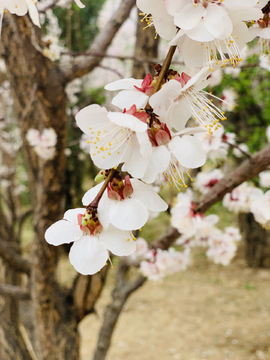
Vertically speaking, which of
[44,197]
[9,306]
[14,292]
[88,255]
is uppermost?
[88,255]

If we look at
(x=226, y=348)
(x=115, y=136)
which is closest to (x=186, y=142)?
(x=115, y=136)

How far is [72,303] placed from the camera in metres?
1.86

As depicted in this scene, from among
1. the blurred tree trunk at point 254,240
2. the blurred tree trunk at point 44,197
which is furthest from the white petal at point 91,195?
the blurred tree trunk at point 254,240

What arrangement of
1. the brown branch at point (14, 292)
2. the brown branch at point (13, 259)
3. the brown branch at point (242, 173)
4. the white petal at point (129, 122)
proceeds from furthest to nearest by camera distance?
the brown branch at point (13, 259)
the brown branch at point (14, 292)
the brown branch at point (242, 173)
the white petal at point (129, 122)

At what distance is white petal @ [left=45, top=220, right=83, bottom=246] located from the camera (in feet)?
1.26

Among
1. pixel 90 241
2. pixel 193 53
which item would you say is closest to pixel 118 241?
pixel 90 241

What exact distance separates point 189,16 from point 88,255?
30 cm

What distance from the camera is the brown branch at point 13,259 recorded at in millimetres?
1765

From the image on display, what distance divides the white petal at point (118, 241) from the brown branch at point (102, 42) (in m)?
1.25

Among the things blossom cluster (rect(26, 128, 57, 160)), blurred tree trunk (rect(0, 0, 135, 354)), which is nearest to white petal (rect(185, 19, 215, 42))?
blurred tree trunk (rect(0, 0, 135, 354))

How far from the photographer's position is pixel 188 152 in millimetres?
356

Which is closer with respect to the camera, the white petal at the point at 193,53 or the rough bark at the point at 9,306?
the white petal at the point at 193,53

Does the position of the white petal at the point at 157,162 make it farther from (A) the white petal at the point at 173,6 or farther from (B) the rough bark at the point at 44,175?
(B) the rough bark at the point at 44,175

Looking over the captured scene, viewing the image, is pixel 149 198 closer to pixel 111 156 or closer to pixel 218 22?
pixel 111 156
